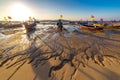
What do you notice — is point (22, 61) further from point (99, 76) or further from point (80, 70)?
point (99, 76)

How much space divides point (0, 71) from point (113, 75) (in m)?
6.01

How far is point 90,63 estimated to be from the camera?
5.93 m

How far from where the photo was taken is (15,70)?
533cm

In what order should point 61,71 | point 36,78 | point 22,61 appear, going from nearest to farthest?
1. point 36,78
2. point 61,71
3. point 22,61

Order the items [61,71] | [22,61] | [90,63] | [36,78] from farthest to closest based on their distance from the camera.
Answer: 1. [22,61]
2. [90,63]
3. [61,71]
4. [36,78]

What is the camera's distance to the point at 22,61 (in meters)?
6.35

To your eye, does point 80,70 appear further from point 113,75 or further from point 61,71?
point 113,75

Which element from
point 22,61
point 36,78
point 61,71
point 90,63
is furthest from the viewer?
point 22,61

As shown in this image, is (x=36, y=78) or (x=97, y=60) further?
(x=97, y=60)

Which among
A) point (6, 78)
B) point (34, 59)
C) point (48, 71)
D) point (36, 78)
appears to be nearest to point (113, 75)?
point (48, 71)

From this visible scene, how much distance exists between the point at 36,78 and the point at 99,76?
10.1ft

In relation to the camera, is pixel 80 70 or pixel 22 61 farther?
pixel 22 61

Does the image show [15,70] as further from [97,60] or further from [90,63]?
[97,60]

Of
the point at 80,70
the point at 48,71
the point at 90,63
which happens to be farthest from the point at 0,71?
the point at 90,63
